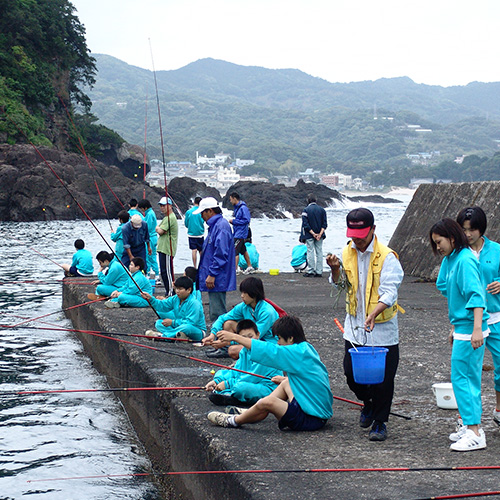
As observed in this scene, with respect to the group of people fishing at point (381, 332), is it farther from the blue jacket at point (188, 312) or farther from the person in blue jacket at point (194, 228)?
the person in blue jacket at point (194, 228)

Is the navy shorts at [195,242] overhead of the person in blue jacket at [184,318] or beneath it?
overhead

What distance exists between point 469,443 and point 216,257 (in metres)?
4.34

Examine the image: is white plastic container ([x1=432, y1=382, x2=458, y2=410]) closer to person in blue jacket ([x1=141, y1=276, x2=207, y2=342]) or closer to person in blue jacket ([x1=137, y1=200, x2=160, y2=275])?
person in blue jacket ([x1=141, y1=276, x2=207, y2=342])

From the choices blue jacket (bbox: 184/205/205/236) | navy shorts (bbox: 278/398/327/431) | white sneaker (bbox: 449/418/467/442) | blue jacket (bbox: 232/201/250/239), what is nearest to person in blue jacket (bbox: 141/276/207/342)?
navy shorts (bbox: 278/398/327/431)

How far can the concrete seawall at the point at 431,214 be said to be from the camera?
12.6 meters

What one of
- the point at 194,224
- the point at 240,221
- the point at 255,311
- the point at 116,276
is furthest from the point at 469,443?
the point at 240,221

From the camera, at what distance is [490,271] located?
4.73m

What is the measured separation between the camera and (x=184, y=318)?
8.25 meters

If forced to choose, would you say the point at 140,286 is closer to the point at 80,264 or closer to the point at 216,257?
the point at 216,257

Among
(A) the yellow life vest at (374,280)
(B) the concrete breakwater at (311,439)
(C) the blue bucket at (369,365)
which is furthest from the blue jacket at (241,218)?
(C) the blue bucket at (369,365)

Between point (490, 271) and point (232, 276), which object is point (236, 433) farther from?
point (232, 276)

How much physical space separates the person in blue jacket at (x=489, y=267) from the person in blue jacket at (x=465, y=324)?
0.15m

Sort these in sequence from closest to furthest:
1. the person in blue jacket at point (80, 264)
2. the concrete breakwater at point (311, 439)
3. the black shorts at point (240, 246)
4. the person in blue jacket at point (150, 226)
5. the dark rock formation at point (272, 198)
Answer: the concrete breakwater at point (311, 439)
the person in blue jacket at point (150, 226)
the black shorts at point (240, 246)
the person in blue jacket at point (80, 264)
the dark rock formation at point (272, 198)

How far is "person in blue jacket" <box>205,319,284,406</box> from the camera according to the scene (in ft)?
18.0
